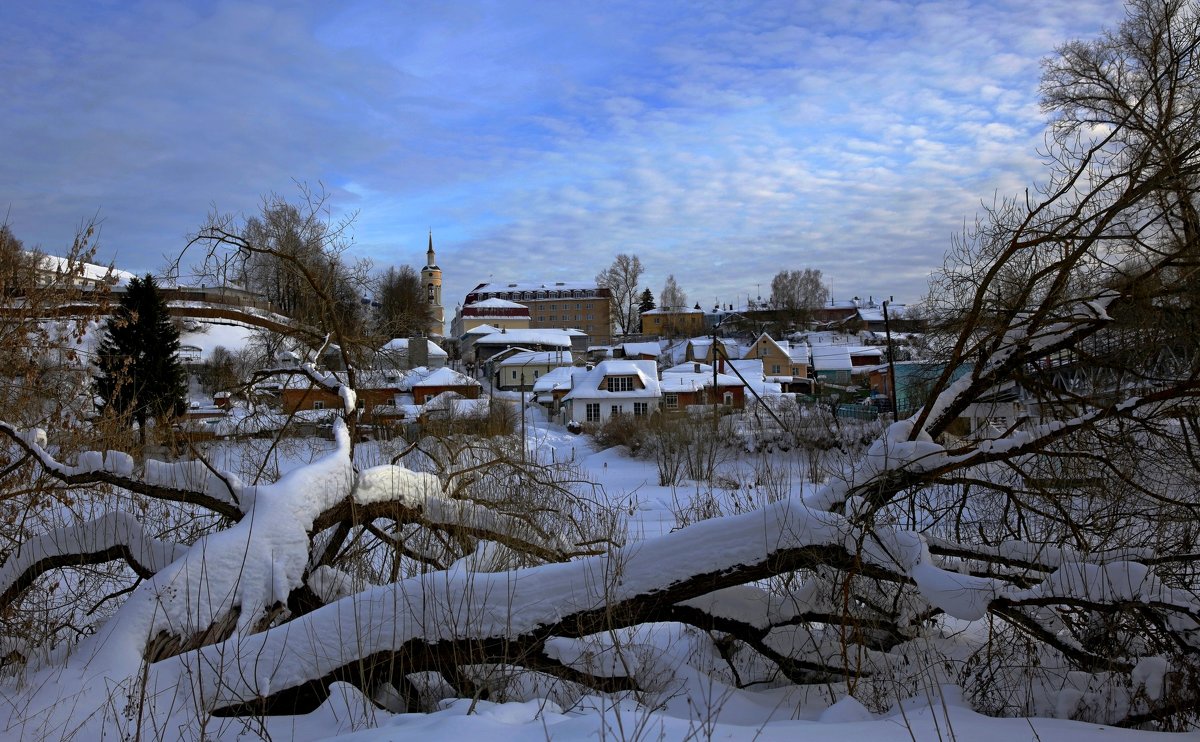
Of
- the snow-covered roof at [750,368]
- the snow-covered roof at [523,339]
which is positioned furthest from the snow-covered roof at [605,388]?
the snow-covered roof at [523,339]

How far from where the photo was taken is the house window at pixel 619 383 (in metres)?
45.6

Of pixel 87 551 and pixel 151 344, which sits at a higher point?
pixel 151 344

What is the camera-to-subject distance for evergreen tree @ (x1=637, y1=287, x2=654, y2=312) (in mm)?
110312

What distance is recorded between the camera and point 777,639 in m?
5.39

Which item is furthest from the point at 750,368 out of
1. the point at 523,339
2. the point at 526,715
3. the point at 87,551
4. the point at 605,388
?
the point at 526,715

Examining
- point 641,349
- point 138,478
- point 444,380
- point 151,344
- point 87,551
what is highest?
point 641,349

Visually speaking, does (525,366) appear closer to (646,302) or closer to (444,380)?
(444,380)

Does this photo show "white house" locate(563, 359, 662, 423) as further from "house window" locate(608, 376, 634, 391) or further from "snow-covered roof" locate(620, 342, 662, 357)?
"snow-covered roof" locate(620, 342, 662, 357)

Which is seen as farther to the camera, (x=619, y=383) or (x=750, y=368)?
(x=750, y=368)

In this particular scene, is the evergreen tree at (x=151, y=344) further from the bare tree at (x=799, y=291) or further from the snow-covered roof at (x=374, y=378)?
the bare tree at (x=799, y=291)

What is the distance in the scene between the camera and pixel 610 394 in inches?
1766

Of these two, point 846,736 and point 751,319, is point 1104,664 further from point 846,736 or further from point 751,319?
point 751,319

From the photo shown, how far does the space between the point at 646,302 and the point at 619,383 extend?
221 ft

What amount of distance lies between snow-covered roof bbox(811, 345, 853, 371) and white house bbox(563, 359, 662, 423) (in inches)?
831
